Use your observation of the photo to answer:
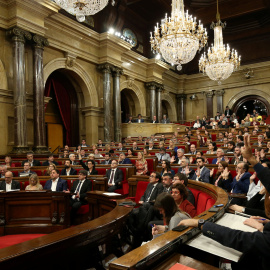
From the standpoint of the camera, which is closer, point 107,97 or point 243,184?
point 243,184

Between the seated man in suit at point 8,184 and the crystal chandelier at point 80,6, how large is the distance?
3.30 metres

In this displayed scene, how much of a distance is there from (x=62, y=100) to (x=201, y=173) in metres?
8.57

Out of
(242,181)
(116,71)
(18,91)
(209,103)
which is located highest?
(116,71)

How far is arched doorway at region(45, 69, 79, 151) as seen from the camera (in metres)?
11.5

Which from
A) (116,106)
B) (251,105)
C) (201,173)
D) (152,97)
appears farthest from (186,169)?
(251,105)

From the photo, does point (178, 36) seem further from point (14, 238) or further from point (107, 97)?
point (14, 238)

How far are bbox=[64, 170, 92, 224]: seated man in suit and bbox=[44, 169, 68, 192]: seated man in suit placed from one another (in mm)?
158

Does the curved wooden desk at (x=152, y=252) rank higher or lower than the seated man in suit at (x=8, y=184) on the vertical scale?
higher

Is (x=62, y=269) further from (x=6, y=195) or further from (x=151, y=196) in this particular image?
(x=6, y=195)

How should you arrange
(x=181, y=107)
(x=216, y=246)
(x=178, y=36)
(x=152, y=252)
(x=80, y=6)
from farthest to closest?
(x=181, y=107)
(x=178, y=36)
(x=80, y=6)
(x=216, y=246)
(x=152, y=252)

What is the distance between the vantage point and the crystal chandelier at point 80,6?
5375 mm

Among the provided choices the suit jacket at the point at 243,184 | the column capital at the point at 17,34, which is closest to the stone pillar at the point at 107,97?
the column capital at the point at 17,34

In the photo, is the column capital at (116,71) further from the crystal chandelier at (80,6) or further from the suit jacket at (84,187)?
the suit jacket at (84,187)

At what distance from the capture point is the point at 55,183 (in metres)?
4.38
